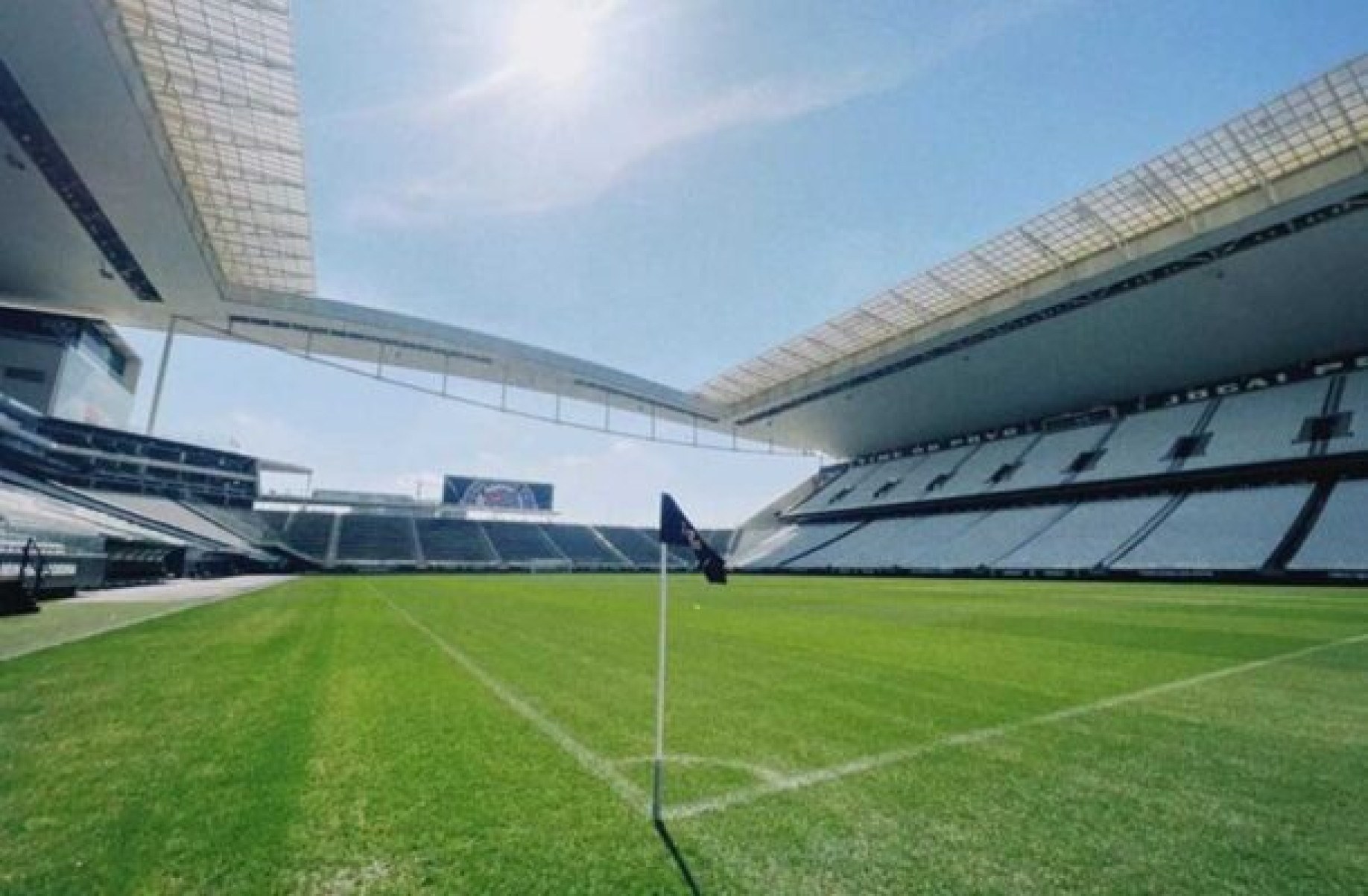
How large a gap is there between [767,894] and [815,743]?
2.20 m

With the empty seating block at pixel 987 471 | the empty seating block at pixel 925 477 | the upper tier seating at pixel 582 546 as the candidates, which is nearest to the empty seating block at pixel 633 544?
the upper tier seating at pixel 582 546

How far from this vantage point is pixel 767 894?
8.09ft

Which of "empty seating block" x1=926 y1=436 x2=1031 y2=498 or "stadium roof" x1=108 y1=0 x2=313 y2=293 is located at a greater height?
"stadium roof" x1=108 y1=0 x2=313 y2=293

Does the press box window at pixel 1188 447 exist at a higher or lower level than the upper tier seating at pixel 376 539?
higher

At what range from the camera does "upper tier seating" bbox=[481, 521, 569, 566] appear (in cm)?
6275

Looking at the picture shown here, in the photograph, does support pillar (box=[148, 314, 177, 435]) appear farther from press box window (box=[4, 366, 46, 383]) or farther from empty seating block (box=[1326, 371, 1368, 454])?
empty seating block (box=[1326, 371, 1368, 454])

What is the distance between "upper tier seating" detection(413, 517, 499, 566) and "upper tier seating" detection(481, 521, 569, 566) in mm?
1069

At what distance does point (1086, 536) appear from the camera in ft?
114

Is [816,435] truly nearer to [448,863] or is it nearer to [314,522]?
[314,522]

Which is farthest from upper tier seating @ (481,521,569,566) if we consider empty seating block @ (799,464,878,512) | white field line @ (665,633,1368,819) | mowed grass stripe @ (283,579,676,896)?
white field line @ (665,633,1368,819)

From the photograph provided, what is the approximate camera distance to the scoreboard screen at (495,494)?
67.4 meters

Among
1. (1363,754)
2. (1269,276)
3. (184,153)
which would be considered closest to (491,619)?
(1363,754)

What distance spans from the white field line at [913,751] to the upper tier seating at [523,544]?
5923 cm

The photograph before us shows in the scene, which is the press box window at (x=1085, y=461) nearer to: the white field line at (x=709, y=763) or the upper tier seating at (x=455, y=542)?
the white field line at (x=709, y=763)
